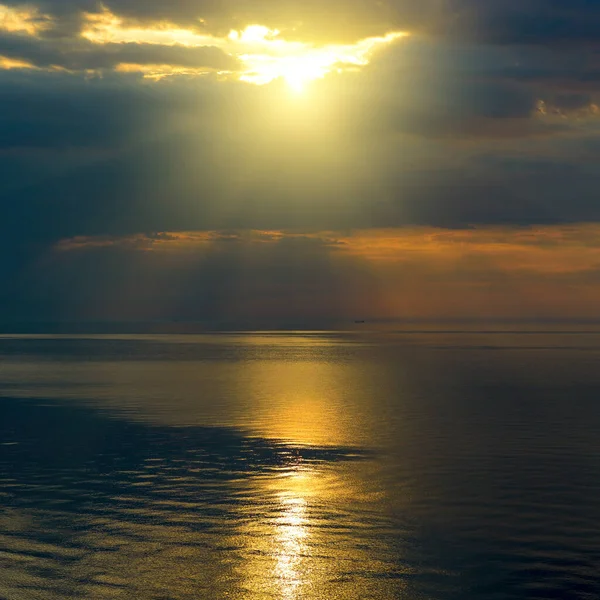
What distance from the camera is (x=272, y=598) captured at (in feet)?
70.7

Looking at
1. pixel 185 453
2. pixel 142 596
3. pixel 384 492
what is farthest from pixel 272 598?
pixel 185 453

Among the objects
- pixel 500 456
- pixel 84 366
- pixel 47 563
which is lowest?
pixel 84 366

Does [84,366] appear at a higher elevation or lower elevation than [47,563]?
lower

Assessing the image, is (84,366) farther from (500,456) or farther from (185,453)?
(500,456)

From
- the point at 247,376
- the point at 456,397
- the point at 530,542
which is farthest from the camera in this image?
the point at 247,376

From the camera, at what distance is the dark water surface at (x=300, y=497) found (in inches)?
922

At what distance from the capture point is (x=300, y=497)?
33844mm

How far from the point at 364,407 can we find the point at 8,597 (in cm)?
4861

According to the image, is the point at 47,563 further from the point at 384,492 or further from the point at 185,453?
the point at 185,453

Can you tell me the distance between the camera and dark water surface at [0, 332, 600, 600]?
23.4 m

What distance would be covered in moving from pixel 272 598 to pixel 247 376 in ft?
261

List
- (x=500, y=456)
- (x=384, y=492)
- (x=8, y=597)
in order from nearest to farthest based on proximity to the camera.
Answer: (x=8, y=597) < (x=384, y=492) < (x=500, y=456)

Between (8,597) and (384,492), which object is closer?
(8,597)

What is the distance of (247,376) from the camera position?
101m
